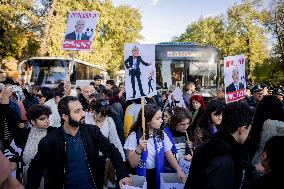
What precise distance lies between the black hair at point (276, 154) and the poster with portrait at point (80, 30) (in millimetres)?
7002

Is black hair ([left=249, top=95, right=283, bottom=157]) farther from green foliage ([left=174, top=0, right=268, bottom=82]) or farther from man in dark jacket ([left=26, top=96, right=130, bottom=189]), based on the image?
green foliage ([left=174, top=0, right=268, bottom=82])

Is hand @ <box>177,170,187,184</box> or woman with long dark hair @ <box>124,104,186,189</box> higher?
woman with long dark hair @ <box>124,104,186,189</box>

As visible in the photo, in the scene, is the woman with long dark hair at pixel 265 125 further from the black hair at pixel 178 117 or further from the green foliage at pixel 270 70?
the green foliage at pixel 270 70

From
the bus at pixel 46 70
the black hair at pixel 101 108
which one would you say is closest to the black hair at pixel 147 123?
the black hair at pixel 101 108

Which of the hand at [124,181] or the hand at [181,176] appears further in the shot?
the hand at [181,176]

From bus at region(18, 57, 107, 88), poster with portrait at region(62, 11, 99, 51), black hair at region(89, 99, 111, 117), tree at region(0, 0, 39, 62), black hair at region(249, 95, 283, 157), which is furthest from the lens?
tree at region(0, 0, 39, 62)

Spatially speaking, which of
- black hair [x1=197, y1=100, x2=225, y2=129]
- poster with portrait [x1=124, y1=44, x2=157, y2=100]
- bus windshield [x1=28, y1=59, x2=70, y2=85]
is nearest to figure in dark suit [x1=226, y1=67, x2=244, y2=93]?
black hair [x1=197, y1=100, x2=225, y2=129]

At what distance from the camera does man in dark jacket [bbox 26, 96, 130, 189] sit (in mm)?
3906

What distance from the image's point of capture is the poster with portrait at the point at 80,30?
29.8 feet

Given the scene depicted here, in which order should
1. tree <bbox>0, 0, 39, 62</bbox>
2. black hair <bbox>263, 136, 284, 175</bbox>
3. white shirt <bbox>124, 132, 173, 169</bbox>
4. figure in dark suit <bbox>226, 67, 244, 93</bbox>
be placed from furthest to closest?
1. tree <bbox>0, 0, 39, 62</bbox>
2. figure in dark suit <bbox>226, 67, 244, 93</bbox>
3. white shirt <bbox>124, 132, 173, 169</bbox>
4. black hair <bbox>263, 136, 284, 175</bbox>

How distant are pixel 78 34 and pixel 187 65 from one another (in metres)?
6.86

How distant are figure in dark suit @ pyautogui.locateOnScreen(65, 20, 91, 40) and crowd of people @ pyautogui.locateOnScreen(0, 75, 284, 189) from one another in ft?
9.23

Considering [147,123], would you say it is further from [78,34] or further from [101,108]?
[78,34]

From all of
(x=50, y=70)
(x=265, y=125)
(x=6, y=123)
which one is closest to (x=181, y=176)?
(x=265, y=125)
